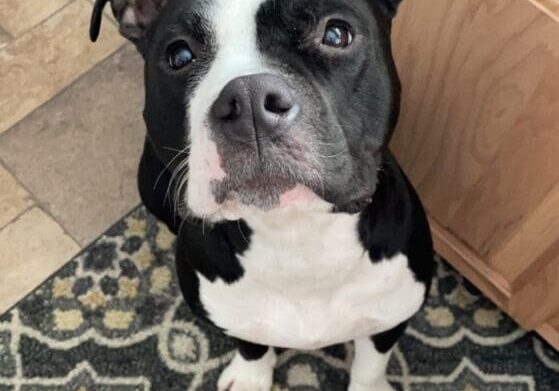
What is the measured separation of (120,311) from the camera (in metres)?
1.63

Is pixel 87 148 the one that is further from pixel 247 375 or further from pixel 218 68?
pixel 218 68

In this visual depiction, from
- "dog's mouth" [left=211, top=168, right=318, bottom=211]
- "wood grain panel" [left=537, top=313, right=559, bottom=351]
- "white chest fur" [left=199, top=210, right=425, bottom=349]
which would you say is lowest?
"wood grain panel" [left=537, top=313, right=559, bottom=351]

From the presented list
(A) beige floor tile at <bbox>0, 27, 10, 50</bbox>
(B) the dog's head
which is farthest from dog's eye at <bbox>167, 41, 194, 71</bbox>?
(A) beige floor tile at <bbox>0, 27, 10, 50</bbox>

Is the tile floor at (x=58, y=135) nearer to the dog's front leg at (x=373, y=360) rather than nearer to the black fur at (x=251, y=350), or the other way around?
the black fur at (x=251, y=350)

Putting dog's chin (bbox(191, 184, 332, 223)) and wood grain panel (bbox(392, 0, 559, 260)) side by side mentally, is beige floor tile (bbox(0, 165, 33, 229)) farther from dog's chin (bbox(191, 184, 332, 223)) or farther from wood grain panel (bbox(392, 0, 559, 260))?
dog's chin (bbox(191, 184, 332, 223))

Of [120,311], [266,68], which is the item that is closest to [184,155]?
[266,68]

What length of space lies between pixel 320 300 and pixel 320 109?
15.1 inches

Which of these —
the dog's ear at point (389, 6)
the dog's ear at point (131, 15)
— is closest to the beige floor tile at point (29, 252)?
the dog's ear at point (131, 15)

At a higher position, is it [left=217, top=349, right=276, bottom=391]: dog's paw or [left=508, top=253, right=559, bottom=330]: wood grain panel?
[left=508, top=253, right=559, bottom=330]: wood grain panel

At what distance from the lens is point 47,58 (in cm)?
188

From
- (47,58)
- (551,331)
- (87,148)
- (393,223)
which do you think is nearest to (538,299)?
(551,331)

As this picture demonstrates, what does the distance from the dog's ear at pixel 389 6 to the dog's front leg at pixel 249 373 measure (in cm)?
68

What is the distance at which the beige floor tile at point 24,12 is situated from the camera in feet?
6.28

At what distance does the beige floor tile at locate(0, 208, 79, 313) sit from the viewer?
1.65 meters
